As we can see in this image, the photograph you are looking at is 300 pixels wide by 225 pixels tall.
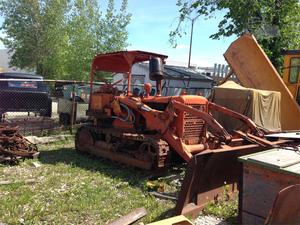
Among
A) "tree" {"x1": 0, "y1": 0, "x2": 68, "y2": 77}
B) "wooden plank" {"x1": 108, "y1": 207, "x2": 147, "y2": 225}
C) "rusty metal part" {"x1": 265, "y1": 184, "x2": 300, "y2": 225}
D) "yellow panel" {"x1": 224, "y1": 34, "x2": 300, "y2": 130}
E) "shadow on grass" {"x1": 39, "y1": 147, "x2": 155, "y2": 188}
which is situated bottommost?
"shadow on grass" {"x1": 39, "y1": 147, "x2": 155, "y2": 188}

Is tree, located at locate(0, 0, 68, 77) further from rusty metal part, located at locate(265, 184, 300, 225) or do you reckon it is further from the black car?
rusty metal part, located at locate(265, 184, 300, 225)

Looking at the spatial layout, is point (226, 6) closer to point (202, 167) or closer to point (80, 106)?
point (80, 106)

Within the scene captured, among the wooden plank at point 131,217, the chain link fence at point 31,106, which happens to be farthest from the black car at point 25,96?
the wooden plank at point 131,217

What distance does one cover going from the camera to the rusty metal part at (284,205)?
3.43 metres

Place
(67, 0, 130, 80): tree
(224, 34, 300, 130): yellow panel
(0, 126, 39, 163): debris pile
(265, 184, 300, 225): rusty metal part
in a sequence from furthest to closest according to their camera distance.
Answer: (67, 0, 130, 80): tree, (224, 34, 300, 130): yellow panel, (0, 126, 39, 163): debris pile, (265, 184, 300, 225): rusty metal part

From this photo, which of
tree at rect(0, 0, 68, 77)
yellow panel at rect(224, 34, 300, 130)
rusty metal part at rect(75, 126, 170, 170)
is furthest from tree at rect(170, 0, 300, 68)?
tree at rect(0, 0, 68, 77)

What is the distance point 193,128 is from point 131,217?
288cm

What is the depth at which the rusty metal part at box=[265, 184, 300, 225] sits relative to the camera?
11.2ft

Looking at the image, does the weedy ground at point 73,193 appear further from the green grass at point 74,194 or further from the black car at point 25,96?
the black car at point 25,96

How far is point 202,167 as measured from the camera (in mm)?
5355

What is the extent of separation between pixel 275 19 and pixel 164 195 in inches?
453

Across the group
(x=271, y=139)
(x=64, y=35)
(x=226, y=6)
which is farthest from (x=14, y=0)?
(x=271, y=139)

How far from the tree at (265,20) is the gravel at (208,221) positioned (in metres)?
10.7

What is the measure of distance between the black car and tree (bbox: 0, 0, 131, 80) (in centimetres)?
1338
